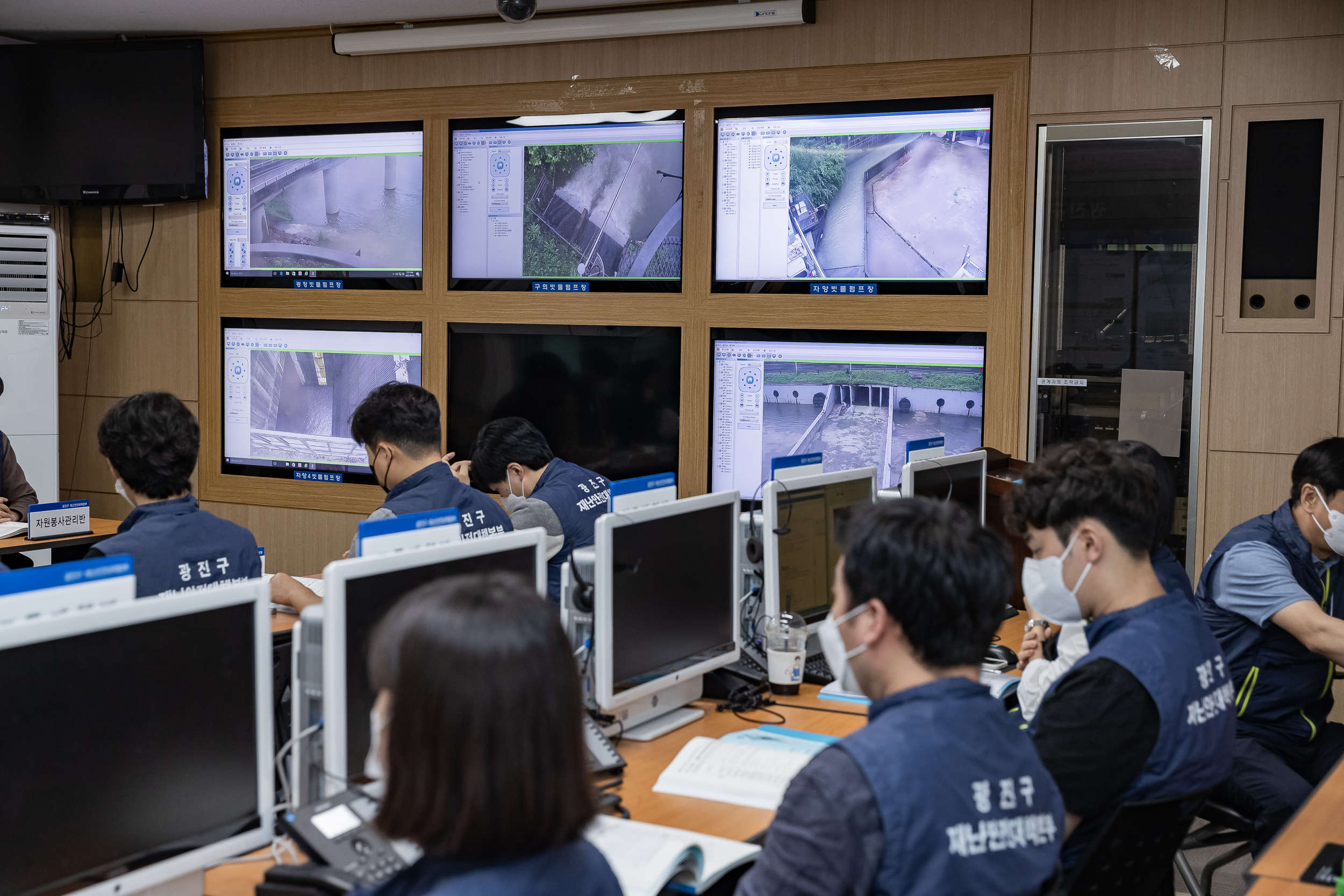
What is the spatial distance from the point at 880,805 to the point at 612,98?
13.9 ft

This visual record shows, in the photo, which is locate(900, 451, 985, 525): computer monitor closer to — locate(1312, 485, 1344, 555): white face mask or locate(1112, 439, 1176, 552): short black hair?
locate(1112, 439, 1176, 552): short black hair

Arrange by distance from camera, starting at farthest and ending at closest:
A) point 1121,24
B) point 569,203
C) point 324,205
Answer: point 324,205 → point 569,203 → point 1121,24

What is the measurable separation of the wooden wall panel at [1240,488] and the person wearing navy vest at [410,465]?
104 inches

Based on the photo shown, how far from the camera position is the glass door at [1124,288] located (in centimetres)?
427

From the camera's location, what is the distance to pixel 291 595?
342cm

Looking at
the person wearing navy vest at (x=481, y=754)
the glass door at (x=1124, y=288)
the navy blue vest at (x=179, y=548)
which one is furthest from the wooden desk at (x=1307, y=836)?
the navy blue vest at (x=179, y=548)

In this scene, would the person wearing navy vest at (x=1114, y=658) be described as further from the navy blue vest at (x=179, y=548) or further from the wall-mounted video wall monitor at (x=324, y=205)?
the wall-mounted video wall monitor at (x=324, y=205)

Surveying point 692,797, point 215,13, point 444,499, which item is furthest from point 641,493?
point 215,13

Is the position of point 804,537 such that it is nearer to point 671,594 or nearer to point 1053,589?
point 671,594

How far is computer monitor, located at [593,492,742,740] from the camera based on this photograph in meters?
2.40

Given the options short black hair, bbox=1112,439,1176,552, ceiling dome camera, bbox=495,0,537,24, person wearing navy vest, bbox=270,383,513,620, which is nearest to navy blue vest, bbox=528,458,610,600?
person wearing navy vest, bbox=270,383,513,620

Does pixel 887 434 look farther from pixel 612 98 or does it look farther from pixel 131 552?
pixel 131 552

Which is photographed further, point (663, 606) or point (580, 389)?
point (580, 389)

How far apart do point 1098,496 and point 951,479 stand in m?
1.54
